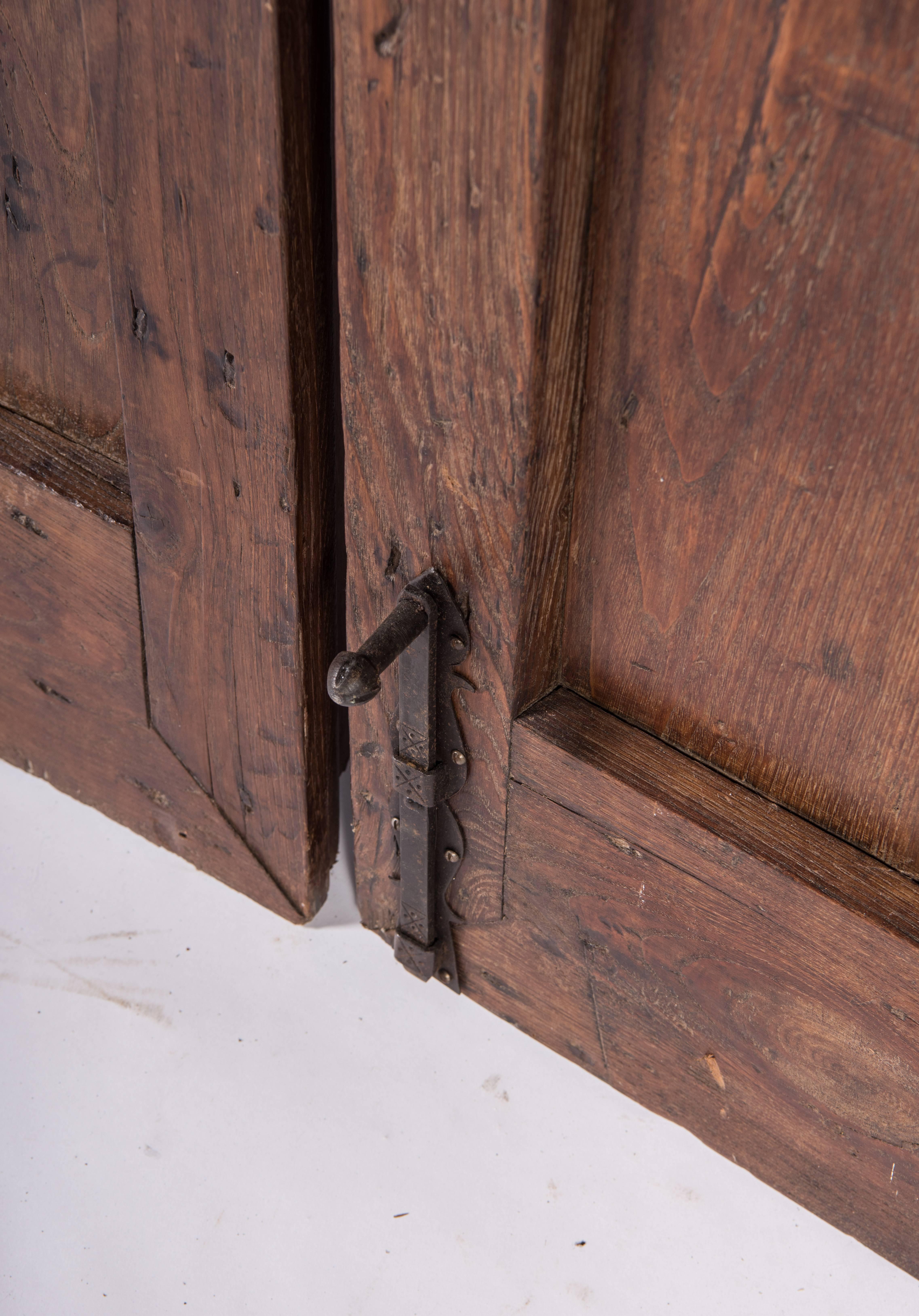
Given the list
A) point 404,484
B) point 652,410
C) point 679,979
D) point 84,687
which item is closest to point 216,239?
point 404,484

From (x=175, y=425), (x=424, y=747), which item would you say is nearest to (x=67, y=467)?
(x=175, y=425)

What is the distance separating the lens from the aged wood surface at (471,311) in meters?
0.65

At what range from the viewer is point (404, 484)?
853 millimetres

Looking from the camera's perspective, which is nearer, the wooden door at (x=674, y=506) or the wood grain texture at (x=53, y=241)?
the wooden door at (x=674, y=506)

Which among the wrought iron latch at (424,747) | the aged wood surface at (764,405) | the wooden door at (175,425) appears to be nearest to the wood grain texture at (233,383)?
the wooden door at (175,425)

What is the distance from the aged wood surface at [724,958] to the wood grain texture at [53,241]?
0.48 m

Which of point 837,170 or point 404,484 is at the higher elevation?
point 837,170

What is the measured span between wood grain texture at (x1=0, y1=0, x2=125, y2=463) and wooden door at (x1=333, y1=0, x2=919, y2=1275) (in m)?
0.26

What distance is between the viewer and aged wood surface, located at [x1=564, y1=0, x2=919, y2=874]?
1.98 feet

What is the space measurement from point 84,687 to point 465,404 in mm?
608

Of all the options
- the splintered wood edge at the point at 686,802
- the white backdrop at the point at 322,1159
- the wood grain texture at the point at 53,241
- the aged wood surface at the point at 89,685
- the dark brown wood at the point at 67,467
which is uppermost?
the wood grain texture at the point at 53,241

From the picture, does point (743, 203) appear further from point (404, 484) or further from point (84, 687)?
point (84, 687)

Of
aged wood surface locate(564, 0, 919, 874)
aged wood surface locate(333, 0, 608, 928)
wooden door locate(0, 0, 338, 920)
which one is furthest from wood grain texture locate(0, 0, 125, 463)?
aged wood surface locate(564, 0, 919, 874)

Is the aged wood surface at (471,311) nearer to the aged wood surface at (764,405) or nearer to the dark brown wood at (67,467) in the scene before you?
the aged wood surface at (764,405)
